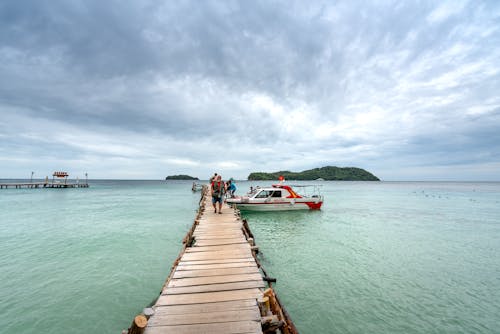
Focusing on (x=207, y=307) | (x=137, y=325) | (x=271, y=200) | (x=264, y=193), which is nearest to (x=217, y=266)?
(x=207, y=307)

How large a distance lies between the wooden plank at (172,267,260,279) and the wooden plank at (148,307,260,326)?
5.77 ft

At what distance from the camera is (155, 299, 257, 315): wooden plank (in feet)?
14.8

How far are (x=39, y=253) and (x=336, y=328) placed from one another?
582 inches

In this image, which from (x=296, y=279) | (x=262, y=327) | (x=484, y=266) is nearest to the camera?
(x=262, y=327)

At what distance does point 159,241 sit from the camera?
47.1ft

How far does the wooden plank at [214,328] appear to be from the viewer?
3.90 m

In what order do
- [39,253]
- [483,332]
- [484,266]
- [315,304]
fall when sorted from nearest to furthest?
[483,332] < [315,304] < [484,266] < [39,253]

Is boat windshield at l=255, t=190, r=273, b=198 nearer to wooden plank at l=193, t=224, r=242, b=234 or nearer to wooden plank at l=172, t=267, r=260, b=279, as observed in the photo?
wooden plank at l=193, t=224, r=242, b=234

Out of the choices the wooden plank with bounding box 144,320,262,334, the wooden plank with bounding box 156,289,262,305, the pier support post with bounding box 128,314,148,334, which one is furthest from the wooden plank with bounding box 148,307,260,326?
the pier support post with bounding box 128,314,148,334

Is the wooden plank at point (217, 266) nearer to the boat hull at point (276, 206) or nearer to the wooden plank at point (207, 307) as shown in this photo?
the wooden plank at point (207, 307)

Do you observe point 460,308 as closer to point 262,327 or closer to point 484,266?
point 484,266

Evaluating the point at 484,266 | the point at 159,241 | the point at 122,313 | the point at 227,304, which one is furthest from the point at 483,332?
the point at 159,241

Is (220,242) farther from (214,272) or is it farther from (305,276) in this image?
(305,276)

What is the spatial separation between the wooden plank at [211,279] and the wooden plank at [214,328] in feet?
5.29
